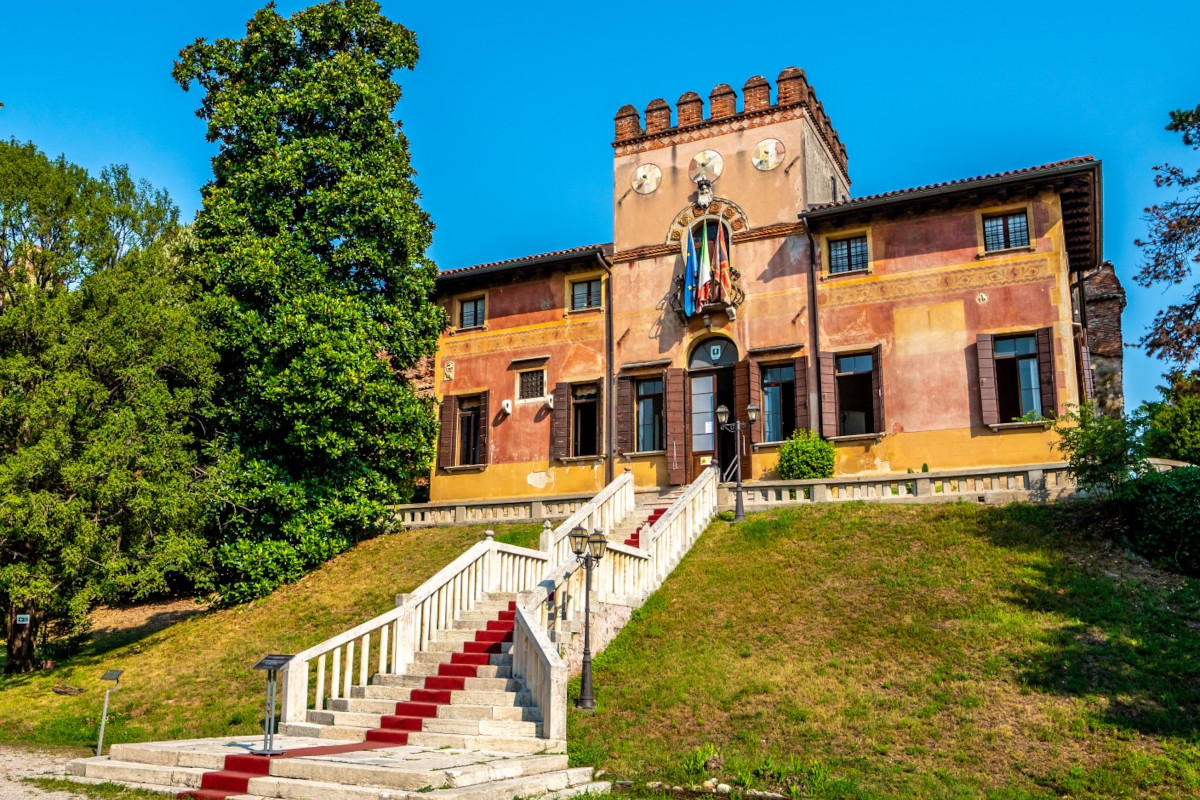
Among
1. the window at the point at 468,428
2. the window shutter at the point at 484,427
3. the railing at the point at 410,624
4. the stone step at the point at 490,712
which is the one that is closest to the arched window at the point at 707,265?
the window shutter at the point at 484,427

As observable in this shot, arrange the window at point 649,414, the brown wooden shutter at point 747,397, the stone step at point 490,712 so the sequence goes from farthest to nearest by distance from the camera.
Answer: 1. the window at point 649,414
2. the brown wooden shutter at point 747,397
3. the stone step at point 490,712

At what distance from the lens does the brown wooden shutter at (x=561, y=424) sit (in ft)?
85.4

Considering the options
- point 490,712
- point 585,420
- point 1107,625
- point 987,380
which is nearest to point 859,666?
point 1107,625

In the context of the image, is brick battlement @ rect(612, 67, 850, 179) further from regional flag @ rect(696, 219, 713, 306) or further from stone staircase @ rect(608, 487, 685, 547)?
stone staircase @ rect(608, 487, 685, 547)

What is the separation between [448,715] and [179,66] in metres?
19.4

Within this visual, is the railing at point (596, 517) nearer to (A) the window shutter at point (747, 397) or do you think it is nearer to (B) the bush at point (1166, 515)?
(A) the window shutter at point (747, 397)

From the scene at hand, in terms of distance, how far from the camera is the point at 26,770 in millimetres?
11656

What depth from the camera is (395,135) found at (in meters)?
24.9

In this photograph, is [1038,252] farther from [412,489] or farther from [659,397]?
[412,489]

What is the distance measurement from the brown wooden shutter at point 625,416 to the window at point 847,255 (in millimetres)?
5909

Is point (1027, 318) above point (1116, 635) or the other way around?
above

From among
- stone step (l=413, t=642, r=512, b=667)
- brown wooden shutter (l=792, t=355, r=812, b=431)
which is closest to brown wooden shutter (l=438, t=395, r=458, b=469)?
brown wooden shutter (l=792, t=355, r=812, b=431)

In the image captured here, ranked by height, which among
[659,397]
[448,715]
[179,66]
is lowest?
[448,715]

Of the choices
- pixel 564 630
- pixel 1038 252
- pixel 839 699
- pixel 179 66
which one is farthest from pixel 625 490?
pixel 179 66
